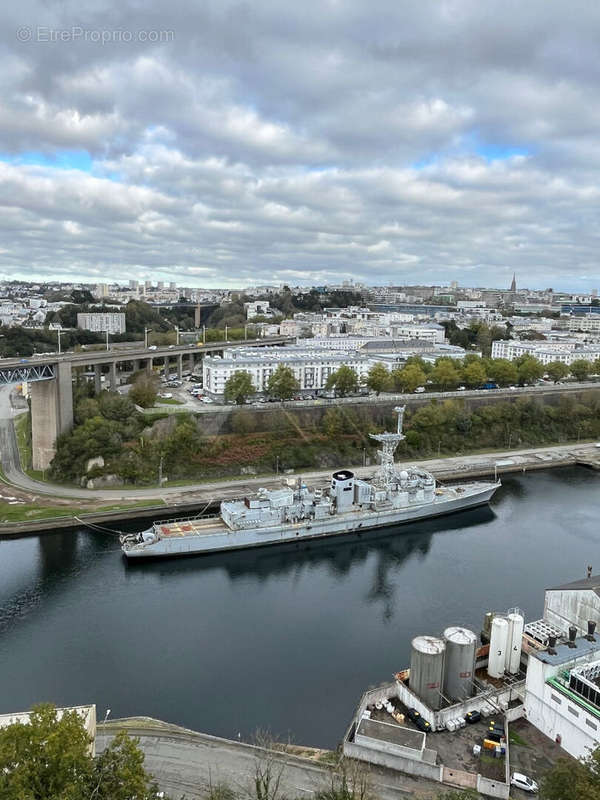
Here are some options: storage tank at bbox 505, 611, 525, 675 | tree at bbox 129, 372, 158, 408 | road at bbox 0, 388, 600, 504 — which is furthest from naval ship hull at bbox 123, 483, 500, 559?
tree at bbox 129, 372, 158, 408

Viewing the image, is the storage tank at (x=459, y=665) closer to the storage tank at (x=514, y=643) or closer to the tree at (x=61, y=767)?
the storage tank at (x=514, y=643)

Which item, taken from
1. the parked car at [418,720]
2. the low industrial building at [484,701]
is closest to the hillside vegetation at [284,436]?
the low industrial building at [484,701]

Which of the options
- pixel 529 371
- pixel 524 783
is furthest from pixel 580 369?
pixel 524 783

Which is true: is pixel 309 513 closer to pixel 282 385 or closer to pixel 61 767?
pixel 282 385

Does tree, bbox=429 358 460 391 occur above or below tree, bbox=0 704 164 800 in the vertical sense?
above

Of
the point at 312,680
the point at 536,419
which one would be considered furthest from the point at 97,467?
the point at 536,419

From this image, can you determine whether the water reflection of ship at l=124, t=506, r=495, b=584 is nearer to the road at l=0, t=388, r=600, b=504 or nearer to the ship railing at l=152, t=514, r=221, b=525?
the ship railing at l=152, t=514, r=221, b=525
